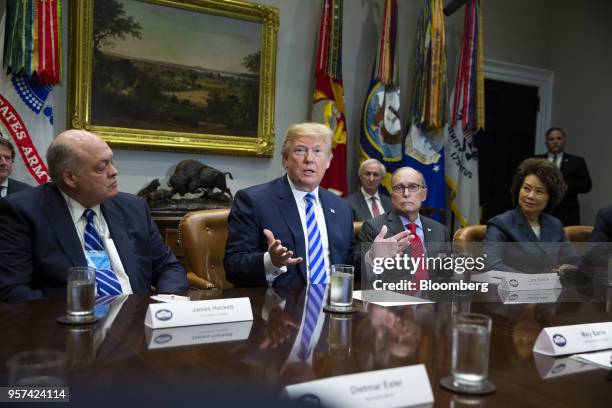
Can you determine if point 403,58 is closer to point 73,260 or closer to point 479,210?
point 479,210

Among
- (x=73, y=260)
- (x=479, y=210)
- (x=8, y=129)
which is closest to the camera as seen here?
(x=73, y=260)

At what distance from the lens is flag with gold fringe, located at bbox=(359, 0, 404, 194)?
5.20m

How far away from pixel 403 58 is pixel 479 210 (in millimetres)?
1907

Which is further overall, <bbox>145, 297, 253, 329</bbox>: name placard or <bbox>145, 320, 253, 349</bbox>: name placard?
<bbox>145, 297, 253, 329</bbox>: name placard

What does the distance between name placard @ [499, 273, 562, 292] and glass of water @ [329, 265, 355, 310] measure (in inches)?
21.6

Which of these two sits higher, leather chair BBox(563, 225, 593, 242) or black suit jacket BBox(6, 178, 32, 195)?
black suit jacket BBox(6, 178, 32, 195)

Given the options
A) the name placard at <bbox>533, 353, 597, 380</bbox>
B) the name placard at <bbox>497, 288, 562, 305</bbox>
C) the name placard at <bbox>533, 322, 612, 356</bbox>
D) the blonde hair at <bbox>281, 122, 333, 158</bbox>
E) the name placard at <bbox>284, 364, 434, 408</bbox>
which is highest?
the blonde hair at <bbox>281, 122, 333, 158</bbox>

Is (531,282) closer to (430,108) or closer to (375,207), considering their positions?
(375,207)

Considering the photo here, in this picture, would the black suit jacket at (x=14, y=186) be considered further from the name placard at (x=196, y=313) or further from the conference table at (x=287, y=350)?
the name placard at (x=196, y=313)

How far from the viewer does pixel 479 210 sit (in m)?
6.22

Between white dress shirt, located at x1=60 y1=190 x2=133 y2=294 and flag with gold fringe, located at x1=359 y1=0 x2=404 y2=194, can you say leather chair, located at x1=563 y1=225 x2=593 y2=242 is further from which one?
white dress shirt, located at x1=60 y1=190 x2=133 y2=294

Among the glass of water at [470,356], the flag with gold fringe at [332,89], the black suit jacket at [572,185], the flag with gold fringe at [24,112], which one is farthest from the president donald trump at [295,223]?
the black suit jacket at [572,185]

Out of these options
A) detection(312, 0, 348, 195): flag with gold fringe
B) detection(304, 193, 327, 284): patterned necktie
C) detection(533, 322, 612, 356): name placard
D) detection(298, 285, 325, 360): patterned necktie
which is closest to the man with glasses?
detection(304, 193, 327, 284): patterned necktie

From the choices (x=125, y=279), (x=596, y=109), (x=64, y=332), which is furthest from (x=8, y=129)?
(x=596, y=109)
